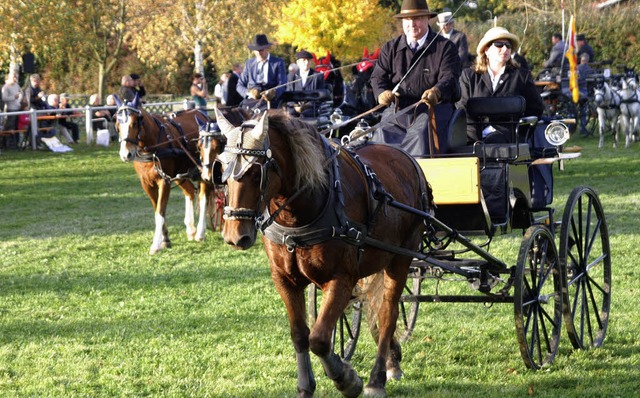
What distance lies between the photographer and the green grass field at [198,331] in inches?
242

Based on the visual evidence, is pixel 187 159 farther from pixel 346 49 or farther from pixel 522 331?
pixel 346 49

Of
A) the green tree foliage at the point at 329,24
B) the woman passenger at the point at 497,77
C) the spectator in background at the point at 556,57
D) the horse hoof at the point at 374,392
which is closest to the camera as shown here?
the horse hoof at the point at 374,392

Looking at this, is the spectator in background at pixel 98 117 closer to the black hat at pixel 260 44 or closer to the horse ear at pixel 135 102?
the black hat at pixel 260 44

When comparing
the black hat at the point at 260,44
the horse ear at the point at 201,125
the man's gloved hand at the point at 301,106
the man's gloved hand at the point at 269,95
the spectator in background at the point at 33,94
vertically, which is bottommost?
the horse ear at the point at 201,125

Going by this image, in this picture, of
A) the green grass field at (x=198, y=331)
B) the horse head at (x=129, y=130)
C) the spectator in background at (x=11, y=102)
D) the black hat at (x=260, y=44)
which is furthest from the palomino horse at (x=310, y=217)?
the spectator in background at (x=11, y=102)

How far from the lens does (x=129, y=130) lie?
11.7 meters

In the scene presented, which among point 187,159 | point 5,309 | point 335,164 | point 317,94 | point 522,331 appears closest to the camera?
point 335,164

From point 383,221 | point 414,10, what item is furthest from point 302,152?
point 414,10

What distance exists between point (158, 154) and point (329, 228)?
6968mm

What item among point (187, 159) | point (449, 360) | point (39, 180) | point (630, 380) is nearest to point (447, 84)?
point (449, 360)

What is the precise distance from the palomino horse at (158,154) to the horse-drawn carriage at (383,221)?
16.0 feet

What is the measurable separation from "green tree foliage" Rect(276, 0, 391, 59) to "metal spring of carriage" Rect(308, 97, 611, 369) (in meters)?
26.1

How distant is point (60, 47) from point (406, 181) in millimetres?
28661

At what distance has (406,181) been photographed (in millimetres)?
6098
